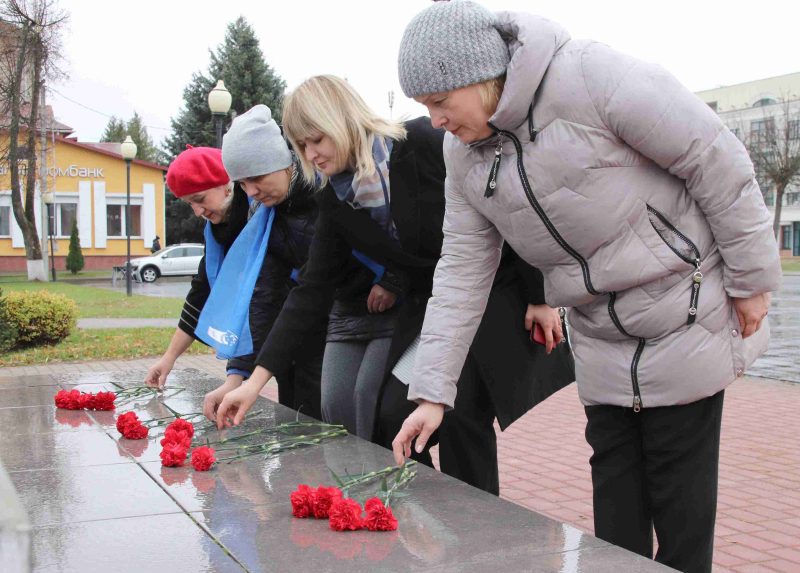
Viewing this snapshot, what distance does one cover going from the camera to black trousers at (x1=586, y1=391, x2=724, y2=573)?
2.30 m

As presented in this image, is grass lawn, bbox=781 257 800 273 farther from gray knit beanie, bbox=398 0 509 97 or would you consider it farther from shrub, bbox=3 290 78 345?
gray knit beanie, bbox=398 0 509 97

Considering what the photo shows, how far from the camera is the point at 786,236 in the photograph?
205 feet

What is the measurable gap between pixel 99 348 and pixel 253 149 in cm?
893

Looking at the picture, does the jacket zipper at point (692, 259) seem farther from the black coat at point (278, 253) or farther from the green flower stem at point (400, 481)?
the black coat at point (278, 253)

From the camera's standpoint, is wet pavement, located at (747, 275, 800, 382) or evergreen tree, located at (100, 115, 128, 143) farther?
evergreen tree, located at (100, 115, 128, 143)

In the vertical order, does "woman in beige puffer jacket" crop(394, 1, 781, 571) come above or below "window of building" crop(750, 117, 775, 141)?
below

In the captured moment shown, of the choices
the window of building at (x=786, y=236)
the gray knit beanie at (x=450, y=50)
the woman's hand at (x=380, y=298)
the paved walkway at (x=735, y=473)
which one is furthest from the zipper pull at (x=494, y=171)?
the window of building at (x=786, y=236)

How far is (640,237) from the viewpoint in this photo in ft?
7.23

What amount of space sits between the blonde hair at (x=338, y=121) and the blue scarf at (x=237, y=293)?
72 cm

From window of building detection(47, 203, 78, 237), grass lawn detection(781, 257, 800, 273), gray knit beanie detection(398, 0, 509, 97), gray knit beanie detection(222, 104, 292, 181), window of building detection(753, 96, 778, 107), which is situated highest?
window of building detection(753, 96, 778, 107)

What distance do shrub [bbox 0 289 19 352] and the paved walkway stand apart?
15.9ft

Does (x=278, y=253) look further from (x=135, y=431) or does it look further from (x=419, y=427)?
(x=419, y=427)

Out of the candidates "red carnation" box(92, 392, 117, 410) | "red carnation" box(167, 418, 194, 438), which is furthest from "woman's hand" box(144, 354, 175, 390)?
"red carnation" box(167, 418, 194, 438)

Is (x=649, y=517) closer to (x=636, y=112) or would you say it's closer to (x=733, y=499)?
(x=636, y=112)
